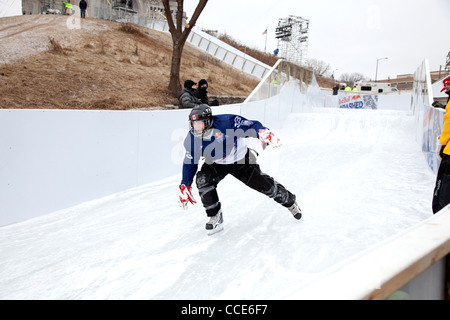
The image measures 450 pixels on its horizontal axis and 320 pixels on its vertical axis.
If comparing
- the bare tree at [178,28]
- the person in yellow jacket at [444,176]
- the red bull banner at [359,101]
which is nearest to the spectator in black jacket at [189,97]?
the person in yellow jacket at [444,176]

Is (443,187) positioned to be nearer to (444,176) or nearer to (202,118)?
(444,176)

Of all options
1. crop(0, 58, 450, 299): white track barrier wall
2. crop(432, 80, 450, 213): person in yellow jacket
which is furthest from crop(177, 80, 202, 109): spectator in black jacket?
crop(432, 80, 450, 213): person in yellow jacket

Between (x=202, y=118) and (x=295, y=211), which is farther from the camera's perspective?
(x=295, y=211)

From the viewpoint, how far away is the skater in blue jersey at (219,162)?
11.6 feet

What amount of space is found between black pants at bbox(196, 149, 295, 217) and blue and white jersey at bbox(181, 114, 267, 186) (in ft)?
0.26

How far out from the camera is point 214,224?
368cm

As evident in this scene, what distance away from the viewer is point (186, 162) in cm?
362

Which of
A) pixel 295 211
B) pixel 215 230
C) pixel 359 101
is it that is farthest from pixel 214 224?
pixel 359 101

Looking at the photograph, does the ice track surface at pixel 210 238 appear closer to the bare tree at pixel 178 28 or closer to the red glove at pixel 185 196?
the red glove at pixel 185 196

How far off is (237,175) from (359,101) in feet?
72.2

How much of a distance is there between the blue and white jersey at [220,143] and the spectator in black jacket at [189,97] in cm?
377
